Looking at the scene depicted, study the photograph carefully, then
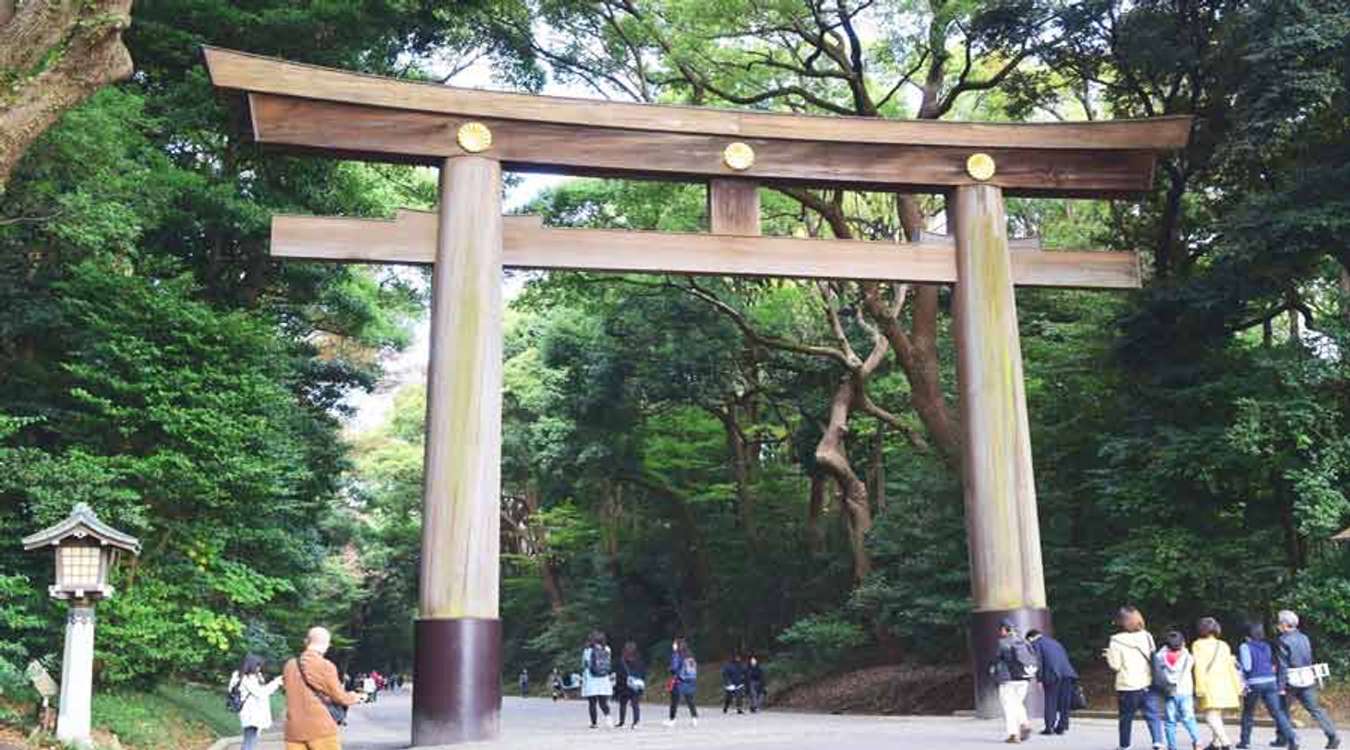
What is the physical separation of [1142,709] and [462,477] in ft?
22.5

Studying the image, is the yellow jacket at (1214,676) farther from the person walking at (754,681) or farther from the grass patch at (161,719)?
the person walking at (754,681)

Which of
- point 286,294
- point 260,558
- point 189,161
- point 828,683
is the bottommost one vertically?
point 828,683

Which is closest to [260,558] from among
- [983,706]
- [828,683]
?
[983,706]

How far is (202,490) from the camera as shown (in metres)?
15.6

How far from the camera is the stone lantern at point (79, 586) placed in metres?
12.2

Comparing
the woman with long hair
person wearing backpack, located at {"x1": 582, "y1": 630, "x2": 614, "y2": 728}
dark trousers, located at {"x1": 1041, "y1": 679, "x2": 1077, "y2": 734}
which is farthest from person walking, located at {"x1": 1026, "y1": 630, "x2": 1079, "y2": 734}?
person wearing backpack, located at {"x1": 582, "y1": 630, "x2": 614, "y2": 728}

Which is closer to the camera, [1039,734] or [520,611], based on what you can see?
[1039,734]

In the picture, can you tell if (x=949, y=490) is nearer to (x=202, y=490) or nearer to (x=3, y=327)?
(x=202, y=490)

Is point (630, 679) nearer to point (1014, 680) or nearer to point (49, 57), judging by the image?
point (1014, 680)

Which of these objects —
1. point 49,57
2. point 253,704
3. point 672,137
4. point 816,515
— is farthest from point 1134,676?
point 816,515

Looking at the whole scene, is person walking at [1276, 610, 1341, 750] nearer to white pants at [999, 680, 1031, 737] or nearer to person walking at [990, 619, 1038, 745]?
person walking at [990, 619, 1038, 745]

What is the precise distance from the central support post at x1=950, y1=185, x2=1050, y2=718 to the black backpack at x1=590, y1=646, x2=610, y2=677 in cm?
598

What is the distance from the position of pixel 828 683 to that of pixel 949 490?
269 inches

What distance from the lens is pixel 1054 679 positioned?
11.9m
